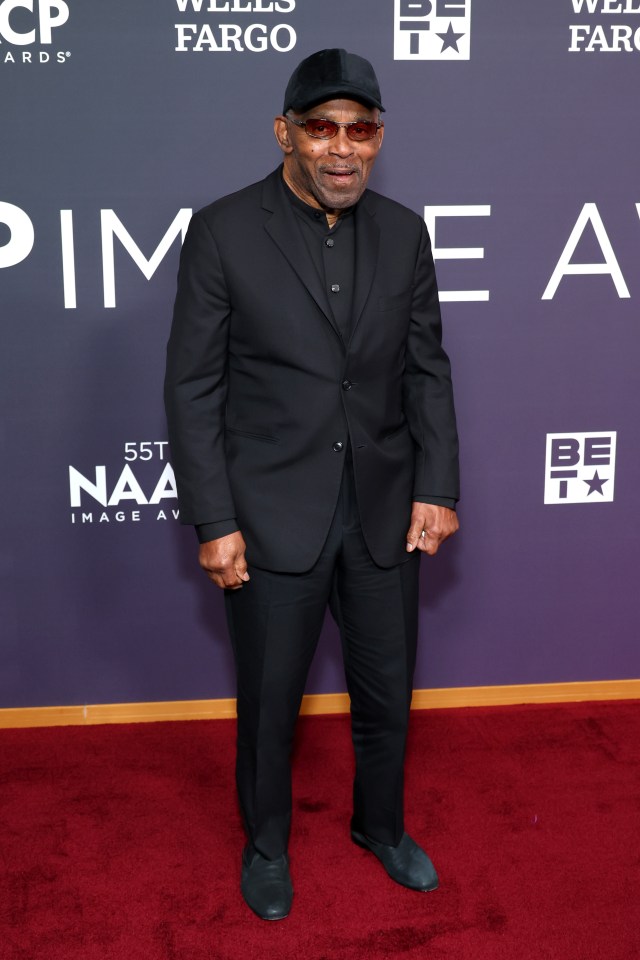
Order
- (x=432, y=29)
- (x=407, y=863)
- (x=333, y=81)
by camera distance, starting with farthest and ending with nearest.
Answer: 1. (x=432, y=29)
2. (x=407, y=863)
3. (x=333, y=81)

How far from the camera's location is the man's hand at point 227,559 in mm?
2104

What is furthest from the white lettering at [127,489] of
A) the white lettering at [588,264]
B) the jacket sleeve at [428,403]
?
the white lettering at [588,264]

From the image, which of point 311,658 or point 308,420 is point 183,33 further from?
point 311,658

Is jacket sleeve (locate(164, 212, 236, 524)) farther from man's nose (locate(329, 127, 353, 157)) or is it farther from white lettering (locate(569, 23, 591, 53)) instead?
white lettering (locate(569, 23, 591, 53))

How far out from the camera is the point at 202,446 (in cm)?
207

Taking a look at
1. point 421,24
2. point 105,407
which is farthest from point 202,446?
point 421,24

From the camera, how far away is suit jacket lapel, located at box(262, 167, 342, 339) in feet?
6.79

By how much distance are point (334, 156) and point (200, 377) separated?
482 mm

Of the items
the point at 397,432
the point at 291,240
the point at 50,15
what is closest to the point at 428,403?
the point at 397,432

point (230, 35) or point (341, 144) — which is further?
point (230, 35)

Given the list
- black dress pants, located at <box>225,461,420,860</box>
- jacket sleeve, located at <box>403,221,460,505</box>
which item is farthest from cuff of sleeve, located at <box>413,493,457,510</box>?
black dress pants, located at <box>225,461,420,860</box>

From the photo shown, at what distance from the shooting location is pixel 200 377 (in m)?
2.08

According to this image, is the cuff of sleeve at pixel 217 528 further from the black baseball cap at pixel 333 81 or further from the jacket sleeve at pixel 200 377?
the black baseball cap at pixel 333 81

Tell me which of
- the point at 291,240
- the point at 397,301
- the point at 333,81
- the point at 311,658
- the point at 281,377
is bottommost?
the point at 311,658
